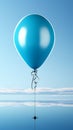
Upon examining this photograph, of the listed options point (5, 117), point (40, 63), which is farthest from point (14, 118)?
point (40, 63)

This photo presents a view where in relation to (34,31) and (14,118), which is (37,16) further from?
(14,118)

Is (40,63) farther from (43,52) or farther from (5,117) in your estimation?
(5,117)

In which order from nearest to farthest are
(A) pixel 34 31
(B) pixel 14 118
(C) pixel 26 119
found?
Result: (A) pixel 34 31, (C) pixel 26 119, (B) pixel 14 118

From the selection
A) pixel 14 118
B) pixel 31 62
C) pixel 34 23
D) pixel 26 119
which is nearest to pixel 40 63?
pixel 31 62

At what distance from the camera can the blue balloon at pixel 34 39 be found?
12.0 metres

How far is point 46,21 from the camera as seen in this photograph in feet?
40.4

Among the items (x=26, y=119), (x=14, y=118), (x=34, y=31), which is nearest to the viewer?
(x=34, y=31)

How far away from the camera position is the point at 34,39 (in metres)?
12.0

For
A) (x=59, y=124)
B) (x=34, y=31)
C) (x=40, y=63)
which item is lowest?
(x=40, y=63)

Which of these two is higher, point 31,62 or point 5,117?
point 5,117

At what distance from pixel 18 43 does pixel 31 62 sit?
2.37 ft

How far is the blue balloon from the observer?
1201 cm

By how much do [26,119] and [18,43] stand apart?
7449 centimetres

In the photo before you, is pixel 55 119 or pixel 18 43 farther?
pixel 55 119
